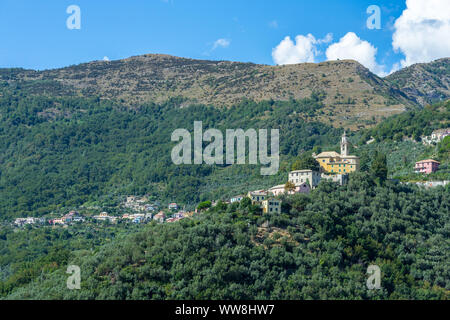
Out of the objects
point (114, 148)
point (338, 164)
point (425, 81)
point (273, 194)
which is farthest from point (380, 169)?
point (425, 81)

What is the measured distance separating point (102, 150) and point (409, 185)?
237ft

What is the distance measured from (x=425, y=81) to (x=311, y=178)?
12299 cm

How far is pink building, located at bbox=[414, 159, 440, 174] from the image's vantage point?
70750 mm

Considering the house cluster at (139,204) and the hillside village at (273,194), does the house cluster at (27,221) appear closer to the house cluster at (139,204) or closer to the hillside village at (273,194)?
the hillside village at (273,194)

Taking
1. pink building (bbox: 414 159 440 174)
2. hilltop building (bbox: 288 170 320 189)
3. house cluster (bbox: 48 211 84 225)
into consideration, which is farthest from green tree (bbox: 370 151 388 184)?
house cluster (bbox: 48 211 84 225)

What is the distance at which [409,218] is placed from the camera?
5866 centimetres

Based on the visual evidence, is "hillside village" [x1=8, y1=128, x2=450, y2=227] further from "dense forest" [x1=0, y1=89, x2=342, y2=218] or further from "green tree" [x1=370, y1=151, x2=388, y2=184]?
"dense forest" [x1=0, y1=89, x2=342, y2=218]

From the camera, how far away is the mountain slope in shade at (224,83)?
390ft

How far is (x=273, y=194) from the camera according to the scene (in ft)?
202

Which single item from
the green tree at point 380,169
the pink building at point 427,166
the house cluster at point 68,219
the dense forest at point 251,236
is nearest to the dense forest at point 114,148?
the dense forest at point 251,236
